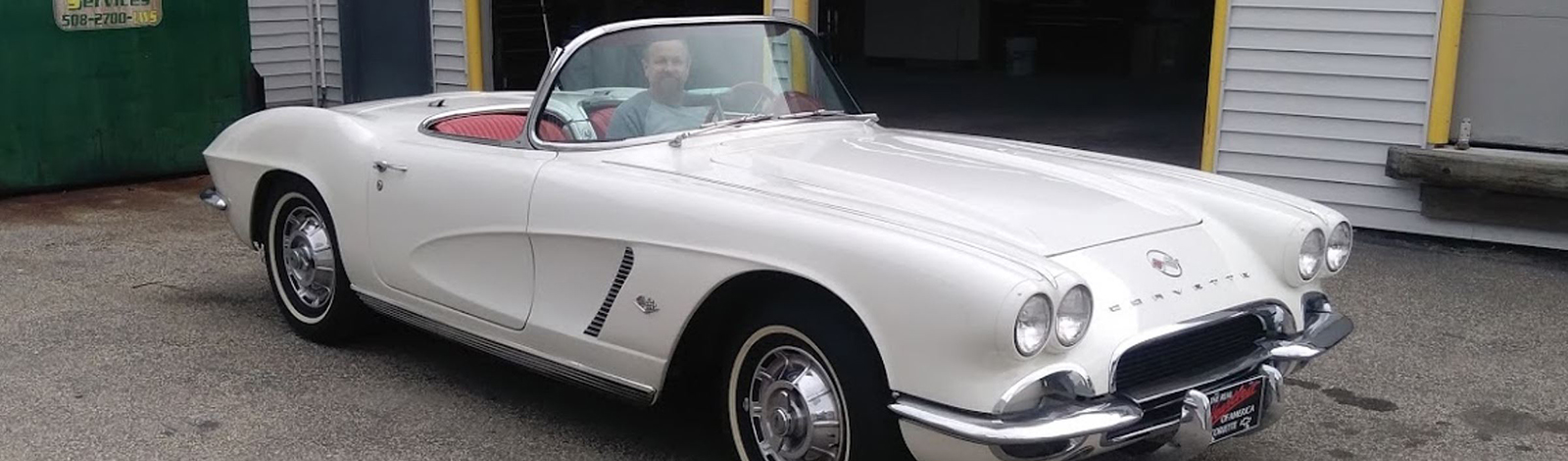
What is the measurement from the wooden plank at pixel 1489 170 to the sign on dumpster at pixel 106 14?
682 cm

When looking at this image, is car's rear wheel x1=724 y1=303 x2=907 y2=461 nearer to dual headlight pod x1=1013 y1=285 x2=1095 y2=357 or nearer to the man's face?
dual headlight pod x1=1013 y1=285 x2=1095 y2=357

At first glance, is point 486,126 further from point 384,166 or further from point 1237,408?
point 1237,408

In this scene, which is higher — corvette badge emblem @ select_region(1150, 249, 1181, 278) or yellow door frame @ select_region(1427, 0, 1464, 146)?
yellow door frame @ select_region(1427, 0, 1464, 146)

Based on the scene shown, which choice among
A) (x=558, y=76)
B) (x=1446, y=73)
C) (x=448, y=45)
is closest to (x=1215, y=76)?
(x=1446, y=73)

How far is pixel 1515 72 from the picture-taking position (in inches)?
289

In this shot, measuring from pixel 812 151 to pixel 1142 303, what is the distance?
133cm

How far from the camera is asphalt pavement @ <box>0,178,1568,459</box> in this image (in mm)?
4613

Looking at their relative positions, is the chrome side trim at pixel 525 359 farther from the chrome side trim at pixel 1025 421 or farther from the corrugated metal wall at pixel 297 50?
the corrugated metal wall at pixel 297 50

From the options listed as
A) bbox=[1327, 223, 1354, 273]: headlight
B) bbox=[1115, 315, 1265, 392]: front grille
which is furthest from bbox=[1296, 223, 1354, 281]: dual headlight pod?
bbox=[1115, 315, 1265, 392]: front grille

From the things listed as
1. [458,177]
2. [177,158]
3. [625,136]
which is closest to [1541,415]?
[625,136]

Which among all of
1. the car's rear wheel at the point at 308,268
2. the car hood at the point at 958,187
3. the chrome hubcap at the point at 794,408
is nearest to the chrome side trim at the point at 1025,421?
the chrome hubcap at the point at 794,408

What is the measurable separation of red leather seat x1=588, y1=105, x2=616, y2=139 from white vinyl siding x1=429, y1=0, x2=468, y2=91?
6311 millimetres

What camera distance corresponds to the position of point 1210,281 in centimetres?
395

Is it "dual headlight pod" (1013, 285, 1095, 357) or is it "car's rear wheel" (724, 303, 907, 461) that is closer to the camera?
"dual headlight pod" (1013, 285, 1095, 357)
